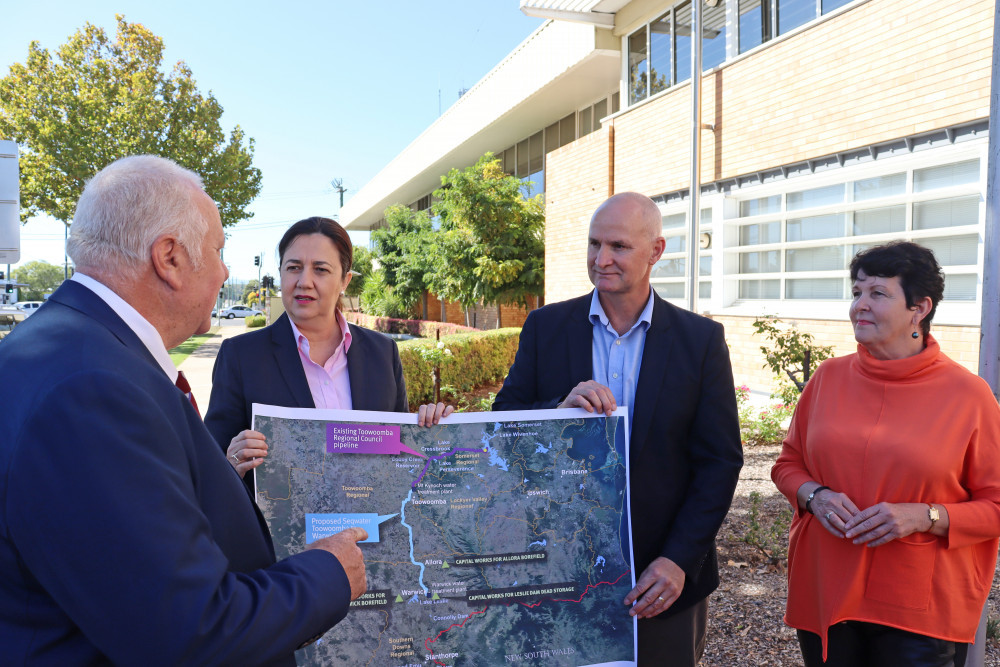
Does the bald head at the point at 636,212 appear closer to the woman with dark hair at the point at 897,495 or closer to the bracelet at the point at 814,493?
the woman with dark hair at the point at 897,495

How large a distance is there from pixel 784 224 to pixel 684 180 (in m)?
2.20

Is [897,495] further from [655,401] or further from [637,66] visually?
[637,66]

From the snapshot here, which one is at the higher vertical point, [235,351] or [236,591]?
[235,351]

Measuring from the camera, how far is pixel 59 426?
1096mm

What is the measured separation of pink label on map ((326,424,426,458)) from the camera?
218cm

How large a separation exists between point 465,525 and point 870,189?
9087 millimetres

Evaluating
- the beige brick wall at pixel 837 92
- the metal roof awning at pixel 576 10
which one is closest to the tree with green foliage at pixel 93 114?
the metal roof awning at pixel 576 10

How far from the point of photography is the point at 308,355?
110 inches

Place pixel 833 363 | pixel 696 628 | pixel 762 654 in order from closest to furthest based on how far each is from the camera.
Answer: pixel 696 628
pixel 833 363
pixel 762 654

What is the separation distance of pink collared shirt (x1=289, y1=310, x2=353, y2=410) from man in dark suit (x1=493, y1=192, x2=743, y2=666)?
0.71 m

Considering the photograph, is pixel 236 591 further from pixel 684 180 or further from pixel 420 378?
pixel 684 180

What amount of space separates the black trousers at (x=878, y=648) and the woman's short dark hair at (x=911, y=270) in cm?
110

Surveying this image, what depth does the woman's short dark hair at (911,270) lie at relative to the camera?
2525mm

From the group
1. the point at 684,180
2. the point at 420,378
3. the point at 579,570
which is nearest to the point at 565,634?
the point at 579,570
